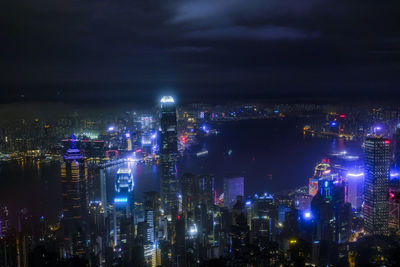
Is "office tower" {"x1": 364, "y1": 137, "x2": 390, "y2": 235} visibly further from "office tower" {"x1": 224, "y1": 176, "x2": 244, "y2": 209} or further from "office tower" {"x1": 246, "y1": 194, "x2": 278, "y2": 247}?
"office tower" {"x1": 224, "y1": 176, "x2": 244, "y2": 209}

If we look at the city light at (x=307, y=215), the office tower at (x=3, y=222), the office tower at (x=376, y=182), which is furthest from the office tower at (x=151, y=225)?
the office tower at (x=376, y=182)

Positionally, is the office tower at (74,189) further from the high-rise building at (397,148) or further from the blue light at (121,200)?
the high-rise building at (397,148)

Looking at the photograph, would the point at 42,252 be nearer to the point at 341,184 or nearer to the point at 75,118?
the point at 75,118

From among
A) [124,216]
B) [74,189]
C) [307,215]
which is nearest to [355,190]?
[307,215]

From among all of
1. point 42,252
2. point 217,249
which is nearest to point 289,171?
point 217,249

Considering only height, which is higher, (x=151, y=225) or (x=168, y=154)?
(x=168, y=154)

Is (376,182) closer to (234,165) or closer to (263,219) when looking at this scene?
(263,219)

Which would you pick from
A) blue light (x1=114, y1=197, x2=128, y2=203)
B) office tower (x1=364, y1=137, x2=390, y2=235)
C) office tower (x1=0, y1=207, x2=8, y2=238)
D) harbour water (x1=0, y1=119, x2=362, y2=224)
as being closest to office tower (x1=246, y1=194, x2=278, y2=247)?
harbour water (x1=0, y1=119, x2=362, y2=224)
